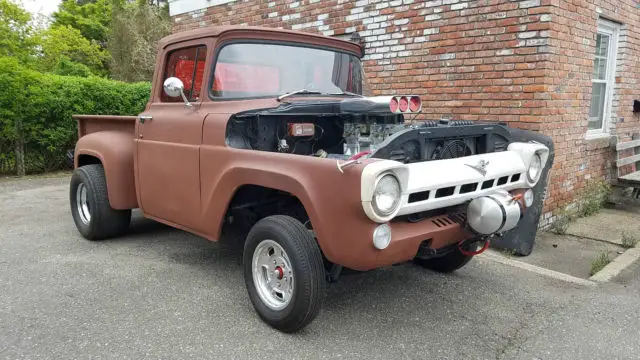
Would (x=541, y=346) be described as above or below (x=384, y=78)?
below

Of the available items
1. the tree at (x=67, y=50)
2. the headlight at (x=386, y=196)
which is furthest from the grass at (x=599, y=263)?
the tree at (x=67, y=50)


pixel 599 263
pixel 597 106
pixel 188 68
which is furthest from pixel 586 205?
pixel 188 68

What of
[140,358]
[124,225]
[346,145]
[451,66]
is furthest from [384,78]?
[140,358]

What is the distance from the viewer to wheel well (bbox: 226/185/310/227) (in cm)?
345

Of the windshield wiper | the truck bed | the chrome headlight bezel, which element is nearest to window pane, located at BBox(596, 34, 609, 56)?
the chrome headlight bezel

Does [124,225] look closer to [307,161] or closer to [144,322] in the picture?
[144,322]

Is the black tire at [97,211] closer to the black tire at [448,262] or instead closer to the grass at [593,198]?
the black tire at [448,262]

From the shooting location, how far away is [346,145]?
12.1ft

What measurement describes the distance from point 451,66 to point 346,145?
2.68m

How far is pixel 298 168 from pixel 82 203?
10.9ft

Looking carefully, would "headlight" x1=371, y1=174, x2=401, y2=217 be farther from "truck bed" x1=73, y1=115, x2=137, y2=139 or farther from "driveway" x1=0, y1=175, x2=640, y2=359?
"truck bed" x1=73, y1=115, x2=137, y2=139

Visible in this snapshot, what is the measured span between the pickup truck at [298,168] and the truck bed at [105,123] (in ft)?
0.15

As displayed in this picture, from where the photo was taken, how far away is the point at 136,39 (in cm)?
1778

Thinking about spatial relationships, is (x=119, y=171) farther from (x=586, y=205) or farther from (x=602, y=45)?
(x=602, y=45)
